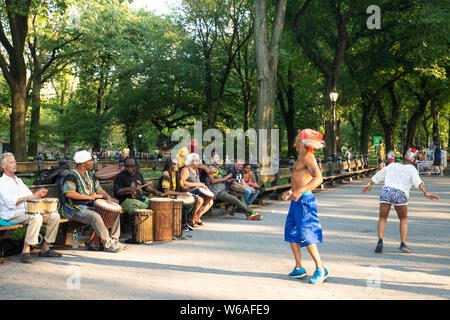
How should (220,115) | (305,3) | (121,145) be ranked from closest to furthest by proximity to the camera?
(305,3)
(220,115)
(121,145)

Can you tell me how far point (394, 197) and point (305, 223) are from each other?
265 centimetres

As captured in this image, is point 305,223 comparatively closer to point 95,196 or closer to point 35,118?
point 95,196

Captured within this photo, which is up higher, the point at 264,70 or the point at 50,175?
the point at 264,70

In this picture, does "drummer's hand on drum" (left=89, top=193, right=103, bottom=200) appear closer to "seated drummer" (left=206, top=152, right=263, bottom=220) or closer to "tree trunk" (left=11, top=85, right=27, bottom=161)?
"seated drummer" (left=206, top=152, right=263, bottom=220)

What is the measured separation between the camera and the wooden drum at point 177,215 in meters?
9.04

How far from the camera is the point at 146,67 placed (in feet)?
130

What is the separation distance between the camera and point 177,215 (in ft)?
29.9

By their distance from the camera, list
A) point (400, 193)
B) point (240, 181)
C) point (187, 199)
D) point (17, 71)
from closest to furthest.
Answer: point (400, 193) < point (187, 199) < point (240, 181) < point (17, 71)

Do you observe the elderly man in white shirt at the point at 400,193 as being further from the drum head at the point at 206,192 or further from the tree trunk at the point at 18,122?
the tree trunk at the point at 18,122

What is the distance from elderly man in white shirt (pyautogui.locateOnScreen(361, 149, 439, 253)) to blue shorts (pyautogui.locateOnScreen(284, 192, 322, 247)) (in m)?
2.37

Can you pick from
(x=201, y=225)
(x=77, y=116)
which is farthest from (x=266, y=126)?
(x=77, y=116)

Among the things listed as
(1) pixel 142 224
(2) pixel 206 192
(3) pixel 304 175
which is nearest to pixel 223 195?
(2) pixel 206 192
